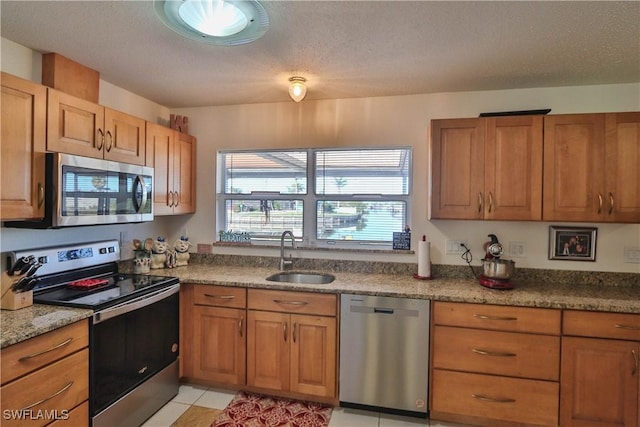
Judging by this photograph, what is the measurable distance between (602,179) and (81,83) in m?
3.44

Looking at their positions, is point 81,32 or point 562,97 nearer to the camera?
point 81,32

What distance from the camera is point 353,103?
286 centimetres

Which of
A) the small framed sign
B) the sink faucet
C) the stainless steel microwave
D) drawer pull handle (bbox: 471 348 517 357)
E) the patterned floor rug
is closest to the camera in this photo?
the stainless steel microwave

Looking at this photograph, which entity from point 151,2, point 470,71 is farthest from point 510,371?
point 151,2

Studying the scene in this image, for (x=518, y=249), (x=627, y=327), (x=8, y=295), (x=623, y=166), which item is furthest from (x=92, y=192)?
(x=623, y=166)

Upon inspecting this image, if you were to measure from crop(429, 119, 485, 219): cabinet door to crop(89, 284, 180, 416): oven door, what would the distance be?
6.53 feet

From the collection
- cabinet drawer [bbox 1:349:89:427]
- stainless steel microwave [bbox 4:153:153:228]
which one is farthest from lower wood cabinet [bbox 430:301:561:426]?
stainless steel microwave [bbox 4:153:153:228]

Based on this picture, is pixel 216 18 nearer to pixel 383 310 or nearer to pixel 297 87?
pixel 297 87

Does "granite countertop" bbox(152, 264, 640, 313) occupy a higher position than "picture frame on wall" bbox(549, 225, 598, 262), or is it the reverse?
"picture frame on wall" bbox(549, 225, 598, 262)

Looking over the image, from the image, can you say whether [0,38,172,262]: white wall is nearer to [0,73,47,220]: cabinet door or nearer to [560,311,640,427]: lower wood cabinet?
[0,73,47,220]: cabinet door

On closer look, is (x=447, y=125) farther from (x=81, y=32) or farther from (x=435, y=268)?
(x=81, y=32)

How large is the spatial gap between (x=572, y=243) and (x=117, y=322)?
122 inches

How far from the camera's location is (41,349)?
1.56 metres

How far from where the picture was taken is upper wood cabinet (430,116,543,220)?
229cm
